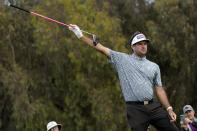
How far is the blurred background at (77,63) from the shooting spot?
12.9 m

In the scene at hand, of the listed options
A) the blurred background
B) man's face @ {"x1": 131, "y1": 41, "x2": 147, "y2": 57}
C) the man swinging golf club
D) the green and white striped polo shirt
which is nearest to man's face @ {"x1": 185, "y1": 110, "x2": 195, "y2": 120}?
the man swinging golf club

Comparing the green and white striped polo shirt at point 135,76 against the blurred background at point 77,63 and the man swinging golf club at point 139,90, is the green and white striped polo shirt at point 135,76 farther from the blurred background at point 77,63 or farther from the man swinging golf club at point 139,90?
the blurred background at point 77,63

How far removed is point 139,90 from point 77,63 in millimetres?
8923

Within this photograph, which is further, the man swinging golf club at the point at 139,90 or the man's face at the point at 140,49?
the man's face at the point at 140,49

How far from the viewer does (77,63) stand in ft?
44.8

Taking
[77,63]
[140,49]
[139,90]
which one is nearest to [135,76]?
[139,90]

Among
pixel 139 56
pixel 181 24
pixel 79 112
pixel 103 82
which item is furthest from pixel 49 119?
pixel 139 56

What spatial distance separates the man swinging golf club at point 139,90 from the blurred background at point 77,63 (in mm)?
7733

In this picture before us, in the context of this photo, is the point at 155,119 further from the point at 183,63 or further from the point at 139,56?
the point at 183,63

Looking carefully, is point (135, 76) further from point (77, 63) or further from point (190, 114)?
point (77, 63)

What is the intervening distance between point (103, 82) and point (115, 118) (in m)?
1.35

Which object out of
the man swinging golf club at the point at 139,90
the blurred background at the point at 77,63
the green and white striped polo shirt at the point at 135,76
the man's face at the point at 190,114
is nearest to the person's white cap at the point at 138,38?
the man swinging golf club at the point at 139,90

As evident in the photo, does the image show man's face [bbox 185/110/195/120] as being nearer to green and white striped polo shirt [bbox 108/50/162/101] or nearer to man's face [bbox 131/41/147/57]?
green and white striped polo shirt [bbox 108/50/162/101]

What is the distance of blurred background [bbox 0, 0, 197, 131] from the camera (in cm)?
1288
